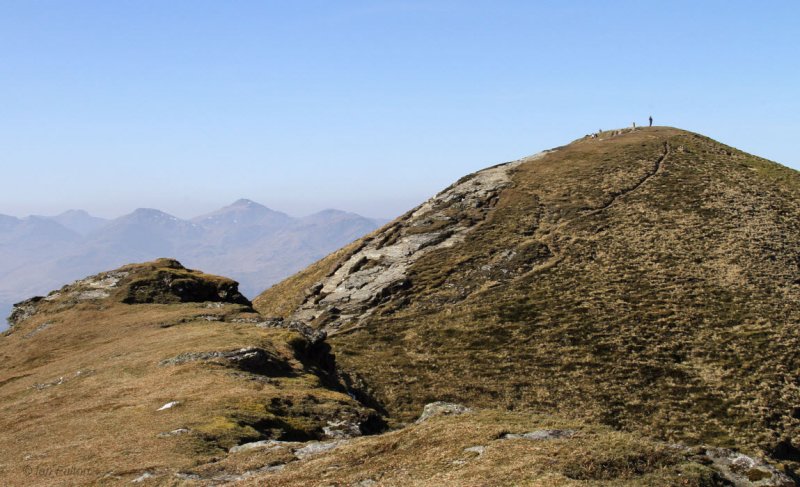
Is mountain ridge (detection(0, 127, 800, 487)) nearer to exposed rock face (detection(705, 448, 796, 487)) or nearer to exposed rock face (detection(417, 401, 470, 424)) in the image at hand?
exposed rock face (detection(705, 448, 796, 487))

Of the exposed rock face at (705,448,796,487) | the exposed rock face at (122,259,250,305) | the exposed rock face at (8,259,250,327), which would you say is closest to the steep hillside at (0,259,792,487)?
the exposed rock face at (705,448,796,487)

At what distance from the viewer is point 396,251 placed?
94.5 m

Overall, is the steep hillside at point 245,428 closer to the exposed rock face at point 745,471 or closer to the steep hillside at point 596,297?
the exposed rock face at point 745,471

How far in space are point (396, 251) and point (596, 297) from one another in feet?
109

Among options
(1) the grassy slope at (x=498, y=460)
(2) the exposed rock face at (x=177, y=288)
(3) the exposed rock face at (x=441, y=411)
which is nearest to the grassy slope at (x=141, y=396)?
(3) the exposed rock face at (x=441, y=411)

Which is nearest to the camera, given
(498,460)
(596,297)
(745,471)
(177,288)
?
(745,471)

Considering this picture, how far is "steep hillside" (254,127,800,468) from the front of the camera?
53812 mm

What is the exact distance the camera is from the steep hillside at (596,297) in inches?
2119

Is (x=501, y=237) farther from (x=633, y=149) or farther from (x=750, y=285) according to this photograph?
(x=633, y=149)

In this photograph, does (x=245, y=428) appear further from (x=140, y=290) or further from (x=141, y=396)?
(x=140, y=290)

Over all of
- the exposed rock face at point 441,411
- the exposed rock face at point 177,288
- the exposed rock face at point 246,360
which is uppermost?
the exposed rock face at point 177,288

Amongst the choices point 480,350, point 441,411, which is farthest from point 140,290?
point 441,411

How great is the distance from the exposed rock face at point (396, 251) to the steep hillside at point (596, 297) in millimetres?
333

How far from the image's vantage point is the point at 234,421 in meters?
32.3
